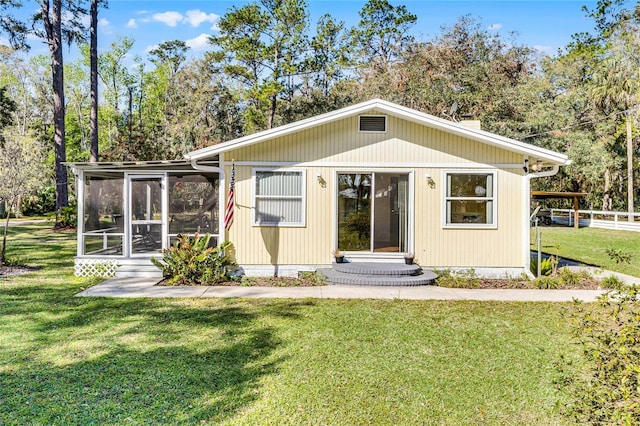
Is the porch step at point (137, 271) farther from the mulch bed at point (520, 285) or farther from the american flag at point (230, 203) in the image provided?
the mulch bed at point (520, 285)

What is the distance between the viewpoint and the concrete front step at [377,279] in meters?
8.41

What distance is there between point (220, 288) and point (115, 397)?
457 centimetres

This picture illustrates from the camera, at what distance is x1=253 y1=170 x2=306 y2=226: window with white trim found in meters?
9.30

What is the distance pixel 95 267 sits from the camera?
920 cm

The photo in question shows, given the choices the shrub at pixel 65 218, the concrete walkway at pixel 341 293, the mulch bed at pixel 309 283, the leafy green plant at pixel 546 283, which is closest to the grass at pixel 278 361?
the concrete walkway at pixel 341 293

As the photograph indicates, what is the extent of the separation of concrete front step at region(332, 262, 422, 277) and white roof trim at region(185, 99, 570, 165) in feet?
10.0

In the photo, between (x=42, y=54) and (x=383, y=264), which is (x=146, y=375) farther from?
(x=42, y=54)

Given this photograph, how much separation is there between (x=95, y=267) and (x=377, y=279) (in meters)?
6.09

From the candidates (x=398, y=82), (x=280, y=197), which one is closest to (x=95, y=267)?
(x=280, y=197)

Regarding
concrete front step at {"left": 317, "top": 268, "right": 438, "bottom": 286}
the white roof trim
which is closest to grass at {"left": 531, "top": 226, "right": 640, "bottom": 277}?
the white roof trim

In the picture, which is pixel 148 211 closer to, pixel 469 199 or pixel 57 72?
pixel 469 199

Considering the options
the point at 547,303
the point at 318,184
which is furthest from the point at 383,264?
the point at 547,303

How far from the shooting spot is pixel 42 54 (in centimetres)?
3744

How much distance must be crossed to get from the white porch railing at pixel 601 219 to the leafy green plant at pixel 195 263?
20081 millimetres
